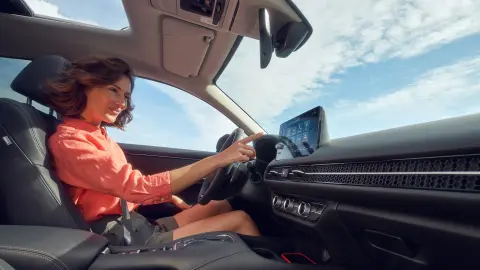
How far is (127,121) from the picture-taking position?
1926 millimetres

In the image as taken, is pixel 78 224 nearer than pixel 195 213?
Yes

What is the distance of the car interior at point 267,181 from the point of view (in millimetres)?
686

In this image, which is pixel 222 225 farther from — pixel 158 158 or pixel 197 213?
pixel 158 158

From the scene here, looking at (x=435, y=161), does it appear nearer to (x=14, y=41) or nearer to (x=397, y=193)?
(x=397, y=193)

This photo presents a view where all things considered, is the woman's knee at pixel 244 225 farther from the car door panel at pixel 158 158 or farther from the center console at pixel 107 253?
the car door panel at pixel 158 158

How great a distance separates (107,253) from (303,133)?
858 millimetres

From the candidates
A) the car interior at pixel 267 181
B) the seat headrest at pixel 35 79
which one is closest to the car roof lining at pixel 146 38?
the car interior at pixel 267 181

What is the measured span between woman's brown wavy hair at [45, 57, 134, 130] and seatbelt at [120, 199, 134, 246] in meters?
0.47

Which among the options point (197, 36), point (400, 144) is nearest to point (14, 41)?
point (197, 36)

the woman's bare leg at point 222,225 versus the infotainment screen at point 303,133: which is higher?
the infotainment screen at point 303,133

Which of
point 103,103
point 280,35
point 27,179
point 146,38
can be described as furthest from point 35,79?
point 280,35

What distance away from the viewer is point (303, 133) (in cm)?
138

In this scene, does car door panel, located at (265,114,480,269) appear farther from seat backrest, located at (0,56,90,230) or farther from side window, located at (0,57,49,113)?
side window, located at (0,57,49,113)

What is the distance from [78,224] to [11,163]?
32cm
